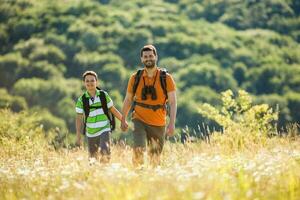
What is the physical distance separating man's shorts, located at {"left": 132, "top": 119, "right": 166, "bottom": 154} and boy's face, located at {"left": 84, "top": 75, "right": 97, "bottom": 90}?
2.33 feet

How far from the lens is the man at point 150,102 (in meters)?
7.23

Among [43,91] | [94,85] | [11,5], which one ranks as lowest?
[43,91]

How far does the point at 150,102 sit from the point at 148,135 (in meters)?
0.45

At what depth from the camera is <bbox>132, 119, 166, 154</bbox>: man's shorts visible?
7.27 meters

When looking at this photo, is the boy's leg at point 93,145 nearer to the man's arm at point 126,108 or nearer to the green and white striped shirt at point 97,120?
the green and white striped shirt at point 97,120

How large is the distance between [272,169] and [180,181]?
0.80 metres

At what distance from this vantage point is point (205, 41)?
400 feet

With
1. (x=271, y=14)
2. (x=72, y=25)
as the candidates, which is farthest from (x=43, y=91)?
(x=271, y=14)

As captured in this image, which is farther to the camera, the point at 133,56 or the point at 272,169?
the point at 133,56

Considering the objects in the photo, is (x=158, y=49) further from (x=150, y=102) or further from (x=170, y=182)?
(x=170, y=182)

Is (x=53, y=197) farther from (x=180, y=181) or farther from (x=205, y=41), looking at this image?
(x=205, y=41)

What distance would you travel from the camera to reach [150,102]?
7.29 metres

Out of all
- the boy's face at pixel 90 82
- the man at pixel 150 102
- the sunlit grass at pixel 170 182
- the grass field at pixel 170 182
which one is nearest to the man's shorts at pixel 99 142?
the man at pixel 150 102

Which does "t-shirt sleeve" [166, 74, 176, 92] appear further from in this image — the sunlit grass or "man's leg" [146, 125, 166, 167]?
the sunlit grass
